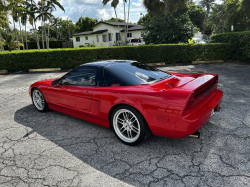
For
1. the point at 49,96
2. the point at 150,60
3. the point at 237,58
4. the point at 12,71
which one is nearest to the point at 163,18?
the point at 150,60

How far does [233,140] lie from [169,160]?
4.05 ft

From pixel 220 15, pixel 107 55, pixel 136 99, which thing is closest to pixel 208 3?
pixel 220 15

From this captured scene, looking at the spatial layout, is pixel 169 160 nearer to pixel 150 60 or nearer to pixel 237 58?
pixel 150 60

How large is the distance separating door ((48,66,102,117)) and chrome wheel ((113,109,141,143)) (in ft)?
2.22

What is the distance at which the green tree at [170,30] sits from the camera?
15625 mm

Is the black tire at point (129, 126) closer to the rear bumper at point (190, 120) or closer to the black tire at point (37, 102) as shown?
the rear bumper at point (190, 120)

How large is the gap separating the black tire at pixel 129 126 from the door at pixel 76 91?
67cm

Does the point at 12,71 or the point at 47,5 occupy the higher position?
the point at 47,5

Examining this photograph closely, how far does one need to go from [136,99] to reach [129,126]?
0.51 metres

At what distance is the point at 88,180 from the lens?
2.33 meters

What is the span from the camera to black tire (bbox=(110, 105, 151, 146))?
277cm

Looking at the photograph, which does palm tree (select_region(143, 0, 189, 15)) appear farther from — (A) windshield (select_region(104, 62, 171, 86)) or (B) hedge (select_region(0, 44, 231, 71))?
(A) windshield (select_region(104, 62, 171, 86))

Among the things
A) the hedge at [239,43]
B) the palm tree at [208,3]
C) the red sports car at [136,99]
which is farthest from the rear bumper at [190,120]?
the palm tree at [208,3]

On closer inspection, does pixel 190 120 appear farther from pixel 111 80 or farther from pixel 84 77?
pixel 84 77
